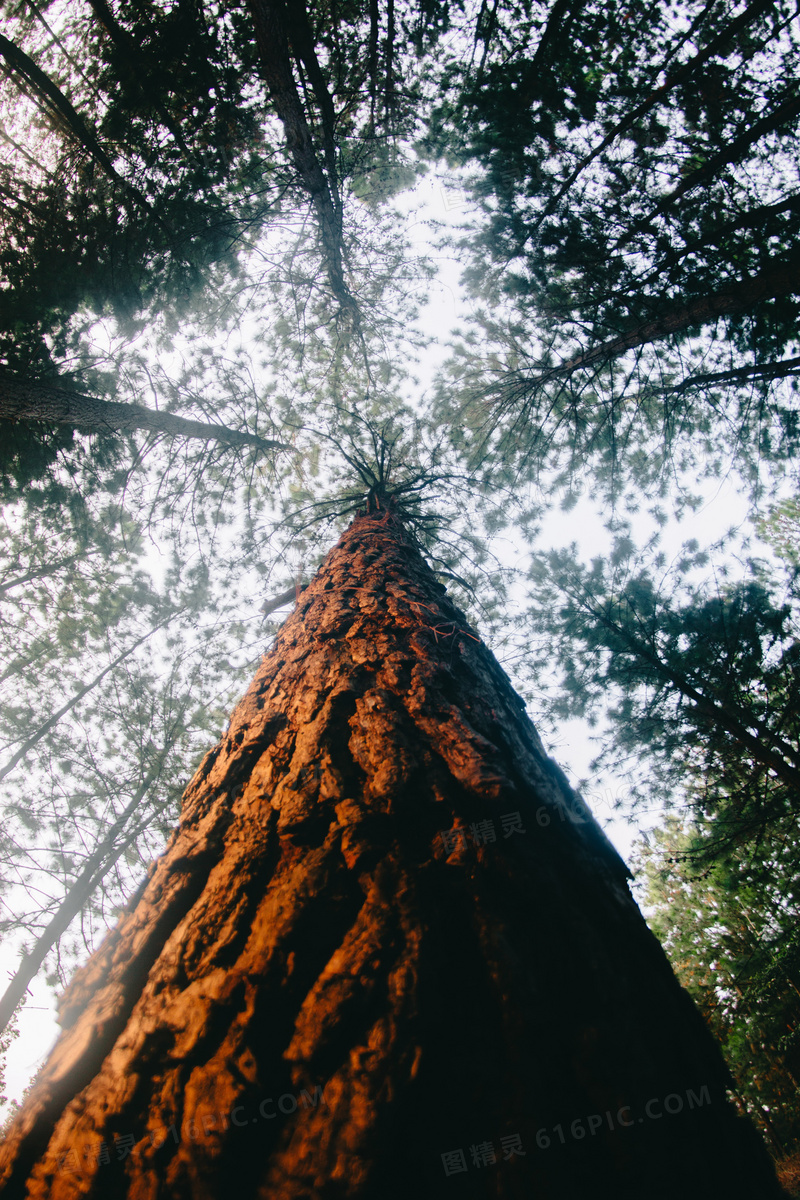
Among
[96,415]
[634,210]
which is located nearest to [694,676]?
[634,210]

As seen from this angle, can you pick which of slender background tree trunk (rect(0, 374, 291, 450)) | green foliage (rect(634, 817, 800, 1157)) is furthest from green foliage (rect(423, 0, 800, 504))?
green foliage (rect(634, 817, 800, 1157))

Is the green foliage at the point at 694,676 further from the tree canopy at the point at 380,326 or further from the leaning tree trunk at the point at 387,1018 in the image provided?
the leaning tree trunk at the point at 387,1018

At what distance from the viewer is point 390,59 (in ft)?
13.1

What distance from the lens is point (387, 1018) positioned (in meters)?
0.74

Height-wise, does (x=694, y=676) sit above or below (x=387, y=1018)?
above

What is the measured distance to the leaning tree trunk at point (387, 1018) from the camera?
0.65 m

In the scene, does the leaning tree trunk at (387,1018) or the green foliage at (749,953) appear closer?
the leaning tree trunk at (387,1018)

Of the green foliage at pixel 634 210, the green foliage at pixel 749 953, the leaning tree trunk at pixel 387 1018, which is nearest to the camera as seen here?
the leaning tree trunk at pixel 387 1018

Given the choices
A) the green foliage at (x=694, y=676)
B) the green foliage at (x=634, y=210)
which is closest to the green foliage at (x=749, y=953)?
the green foliage at (x=694, y=676)

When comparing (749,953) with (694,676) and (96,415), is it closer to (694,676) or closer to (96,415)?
(694,676)

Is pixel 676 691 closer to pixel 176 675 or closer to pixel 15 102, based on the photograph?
pixel 176 675

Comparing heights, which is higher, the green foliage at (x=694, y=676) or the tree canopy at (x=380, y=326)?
the tree canopy at (x=380, y=326)

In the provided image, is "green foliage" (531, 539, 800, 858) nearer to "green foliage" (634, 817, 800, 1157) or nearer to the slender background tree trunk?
"green foliage" (634, 817, 800, 1157)

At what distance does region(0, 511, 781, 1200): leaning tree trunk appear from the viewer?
65 cm
